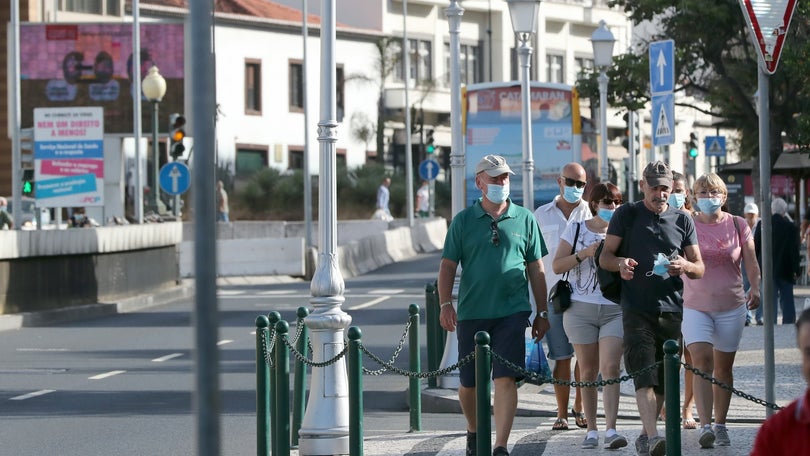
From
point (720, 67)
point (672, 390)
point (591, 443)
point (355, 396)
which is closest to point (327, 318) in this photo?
point (355, 396)

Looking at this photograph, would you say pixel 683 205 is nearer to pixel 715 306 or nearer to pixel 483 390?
pixel 715 306

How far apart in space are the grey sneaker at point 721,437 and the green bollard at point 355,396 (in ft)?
7.60

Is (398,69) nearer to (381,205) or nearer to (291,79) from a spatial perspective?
(291,79)

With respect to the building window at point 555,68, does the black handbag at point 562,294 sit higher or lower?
lower

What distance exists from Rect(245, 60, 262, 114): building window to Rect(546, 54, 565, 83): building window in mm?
18509

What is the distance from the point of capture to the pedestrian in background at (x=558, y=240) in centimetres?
1179

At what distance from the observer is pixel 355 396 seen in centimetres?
976

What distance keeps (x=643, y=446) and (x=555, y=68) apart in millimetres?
72607

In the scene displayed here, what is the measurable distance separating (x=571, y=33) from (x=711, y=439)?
7350cm

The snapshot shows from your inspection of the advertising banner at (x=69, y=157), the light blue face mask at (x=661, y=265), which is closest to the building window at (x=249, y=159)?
the advertising banner at (x=69, y=157)

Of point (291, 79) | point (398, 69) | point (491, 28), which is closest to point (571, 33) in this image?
point (491, 28)

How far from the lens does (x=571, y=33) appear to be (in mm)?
82688

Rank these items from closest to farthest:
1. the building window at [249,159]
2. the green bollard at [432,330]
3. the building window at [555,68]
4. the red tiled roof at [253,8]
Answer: the green bollard at [432,330] → the red tiled roof at [253,8] → the building window at [249,159] → the building window at [555,68]

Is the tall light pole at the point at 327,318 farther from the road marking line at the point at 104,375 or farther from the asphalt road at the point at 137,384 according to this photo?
the road marking line at the point at 104,375
